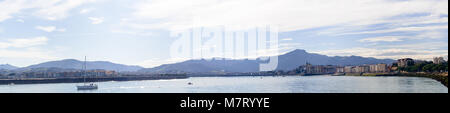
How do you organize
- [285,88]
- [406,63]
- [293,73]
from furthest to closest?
[293,73], [406,63], [285,88]

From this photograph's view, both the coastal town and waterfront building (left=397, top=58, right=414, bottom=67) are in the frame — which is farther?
waterfront building (left=397, top=58, right=414, bottom=67)

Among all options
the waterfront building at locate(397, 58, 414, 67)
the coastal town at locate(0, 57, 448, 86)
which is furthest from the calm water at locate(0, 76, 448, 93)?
the waterfront building at locate(397, 58, 414, 67)

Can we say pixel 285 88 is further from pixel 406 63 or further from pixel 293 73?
pixel 293 73

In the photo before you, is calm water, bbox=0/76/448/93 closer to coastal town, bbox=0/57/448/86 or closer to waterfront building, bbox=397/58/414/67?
coastal town, bbox=0/57/448/86

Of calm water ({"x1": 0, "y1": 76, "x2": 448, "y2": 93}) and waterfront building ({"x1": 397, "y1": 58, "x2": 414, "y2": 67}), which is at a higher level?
waterfront building ({"x1": 397, "y1": 58, "x2": 414, "y2": 67})

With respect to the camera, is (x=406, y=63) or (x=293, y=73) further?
(x=293, y=73)

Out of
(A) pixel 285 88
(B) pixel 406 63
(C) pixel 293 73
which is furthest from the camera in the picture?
(C) pixel 293 73

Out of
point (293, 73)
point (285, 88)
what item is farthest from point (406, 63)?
point (285, 88)

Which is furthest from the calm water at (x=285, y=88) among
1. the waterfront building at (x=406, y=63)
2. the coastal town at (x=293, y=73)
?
the waterfront building at (x=406, y=63)
